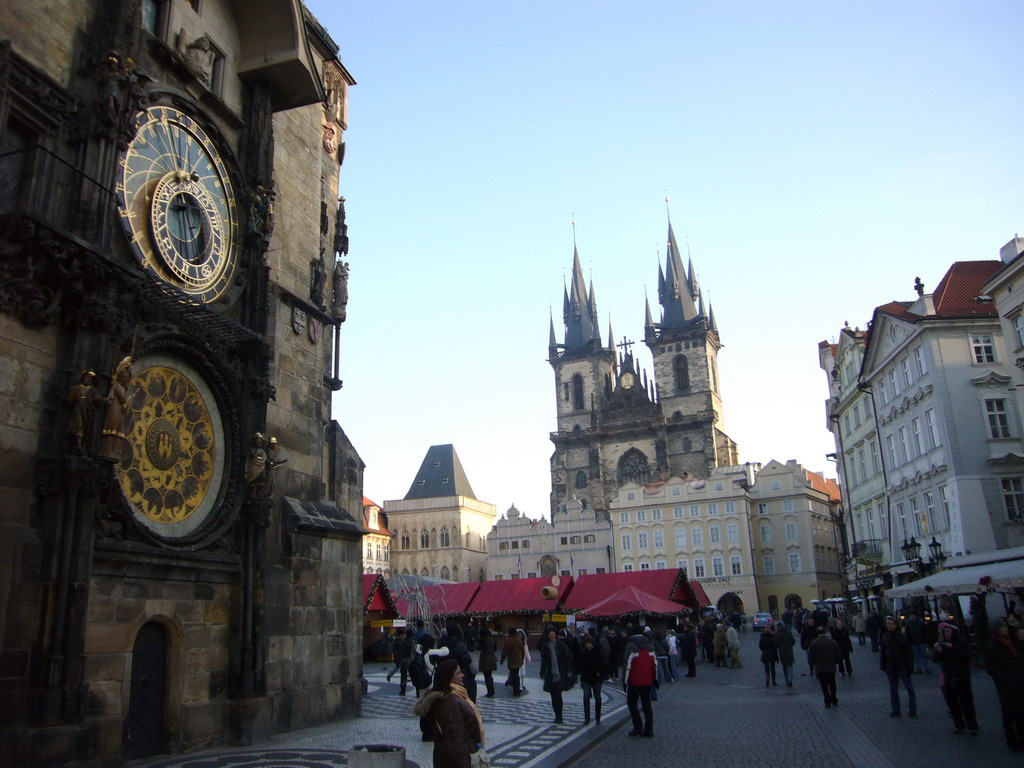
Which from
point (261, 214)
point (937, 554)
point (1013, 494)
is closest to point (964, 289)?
point (1013, 494)

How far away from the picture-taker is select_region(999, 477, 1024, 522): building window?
2553 cm

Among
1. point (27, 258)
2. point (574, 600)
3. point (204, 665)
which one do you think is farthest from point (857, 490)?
point (27, 258)

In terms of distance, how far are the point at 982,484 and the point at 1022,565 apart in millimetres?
10012

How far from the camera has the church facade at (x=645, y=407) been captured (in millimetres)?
81062

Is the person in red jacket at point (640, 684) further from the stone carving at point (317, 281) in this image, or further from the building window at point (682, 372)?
the building window at point (682, 372)

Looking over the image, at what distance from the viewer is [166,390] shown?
9.77 metres

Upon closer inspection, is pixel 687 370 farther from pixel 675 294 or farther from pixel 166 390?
pixel 166 390

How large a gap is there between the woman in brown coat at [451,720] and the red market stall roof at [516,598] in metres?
24.6

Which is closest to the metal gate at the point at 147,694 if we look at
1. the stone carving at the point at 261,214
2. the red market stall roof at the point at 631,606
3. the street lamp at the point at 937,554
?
the stone carving at the point at 261,214

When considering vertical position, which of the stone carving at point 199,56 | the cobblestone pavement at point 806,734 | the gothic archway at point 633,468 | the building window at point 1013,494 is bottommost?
the cobblestone pavement at point 806,734

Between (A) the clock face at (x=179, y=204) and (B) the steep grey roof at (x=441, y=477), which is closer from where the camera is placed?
(A) the clock face at (x=179, y=204)

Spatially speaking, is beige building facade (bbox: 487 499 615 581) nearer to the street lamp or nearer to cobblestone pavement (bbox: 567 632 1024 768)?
the street lamp

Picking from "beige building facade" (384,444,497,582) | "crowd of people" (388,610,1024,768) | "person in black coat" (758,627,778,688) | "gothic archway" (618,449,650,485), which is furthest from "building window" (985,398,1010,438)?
"beige building facade" (384,444,497,582)

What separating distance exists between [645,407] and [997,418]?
5957cm
